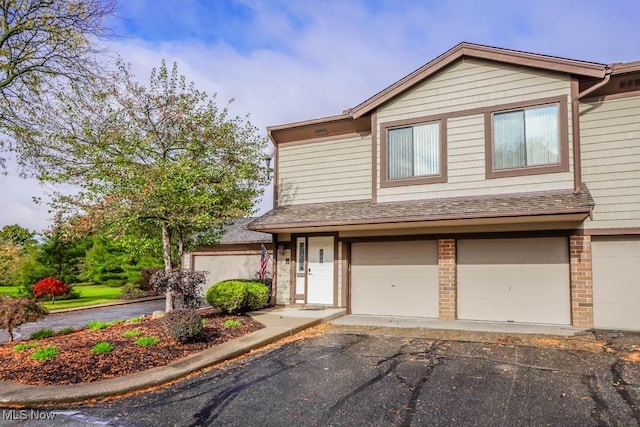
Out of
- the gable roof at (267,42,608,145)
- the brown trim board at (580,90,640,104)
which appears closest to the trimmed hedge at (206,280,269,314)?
the gable roof at (267,42,608,145)

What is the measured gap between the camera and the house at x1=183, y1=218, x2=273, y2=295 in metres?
15.9

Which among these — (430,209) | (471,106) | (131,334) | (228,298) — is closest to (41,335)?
(131,334)

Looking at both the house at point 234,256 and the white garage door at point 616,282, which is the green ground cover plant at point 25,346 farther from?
the white garage door at point 616,282

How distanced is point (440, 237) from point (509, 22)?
7.75 metres

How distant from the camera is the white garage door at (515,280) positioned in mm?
9398

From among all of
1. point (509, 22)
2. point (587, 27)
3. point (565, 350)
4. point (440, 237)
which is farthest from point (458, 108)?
point (587, 27)

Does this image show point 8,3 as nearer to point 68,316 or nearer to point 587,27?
point 68,316

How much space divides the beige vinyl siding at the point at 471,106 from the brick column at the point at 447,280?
138 centimetres

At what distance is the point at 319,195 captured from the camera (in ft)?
40.5

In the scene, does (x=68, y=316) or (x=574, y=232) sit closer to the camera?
(x=574, y=232)

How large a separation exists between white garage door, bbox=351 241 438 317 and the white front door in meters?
0.70

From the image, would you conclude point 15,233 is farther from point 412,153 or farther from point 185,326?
point 412,153

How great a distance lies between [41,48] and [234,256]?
10128 millimetres

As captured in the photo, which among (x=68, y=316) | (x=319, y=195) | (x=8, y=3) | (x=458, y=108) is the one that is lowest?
(x=68, y=316)
